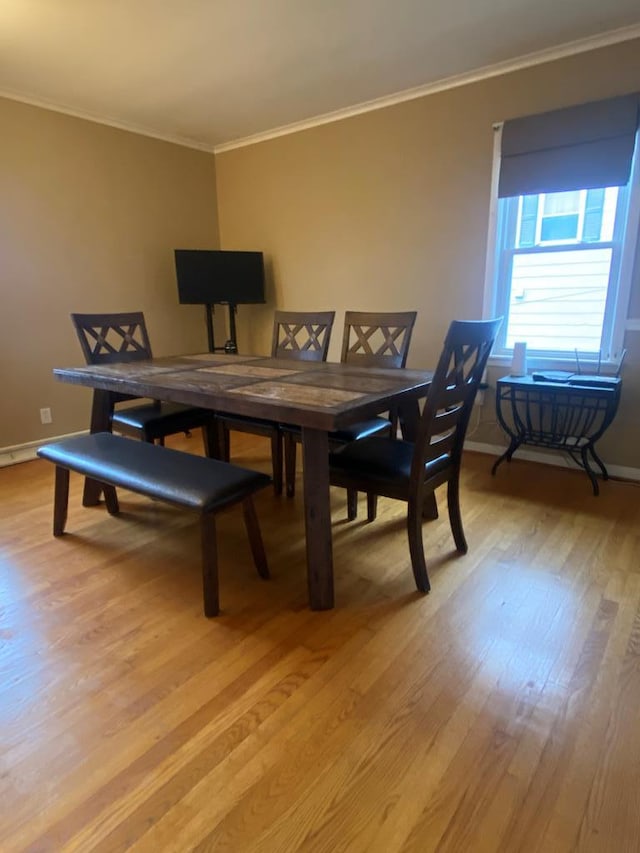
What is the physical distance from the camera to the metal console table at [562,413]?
2652 mm

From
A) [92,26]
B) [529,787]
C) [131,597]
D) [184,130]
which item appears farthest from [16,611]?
[184,130]

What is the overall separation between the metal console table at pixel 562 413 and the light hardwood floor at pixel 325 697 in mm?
731

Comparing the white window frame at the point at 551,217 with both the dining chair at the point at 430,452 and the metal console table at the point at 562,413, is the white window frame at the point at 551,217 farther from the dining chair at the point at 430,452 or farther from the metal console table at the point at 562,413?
the dining chair at the point at 430,452

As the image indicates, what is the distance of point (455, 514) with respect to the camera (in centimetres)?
205

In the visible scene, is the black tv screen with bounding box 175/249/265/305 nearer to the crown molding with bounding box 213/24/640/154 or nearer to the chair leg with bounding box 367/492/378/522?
the crown molding with bounding box 213/24/640/154

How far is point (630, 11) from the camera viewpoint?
231 centimetres

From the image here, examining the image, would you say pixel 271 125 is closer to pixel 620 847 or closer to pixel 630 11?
pixel 630 11

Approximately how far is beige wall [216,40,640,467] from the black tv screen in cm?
22

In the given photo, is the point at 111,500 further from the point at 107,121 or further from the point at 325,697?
the point at 107,121

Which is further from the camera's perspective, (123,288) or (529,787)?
(123,288)

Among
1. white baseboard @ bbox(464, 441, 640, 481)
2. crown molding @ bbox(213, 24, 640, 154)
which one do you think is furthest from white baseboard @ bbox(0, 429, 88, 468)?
white baseboard @ bbox(464, 441, 640, 481)

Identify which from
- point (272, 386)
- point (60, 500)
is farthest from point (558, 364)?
point (60, 500)

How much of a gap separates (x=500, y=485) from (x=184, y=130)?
12.0 ft

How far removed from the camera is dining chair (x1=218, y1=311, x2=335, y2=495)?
2609mm
